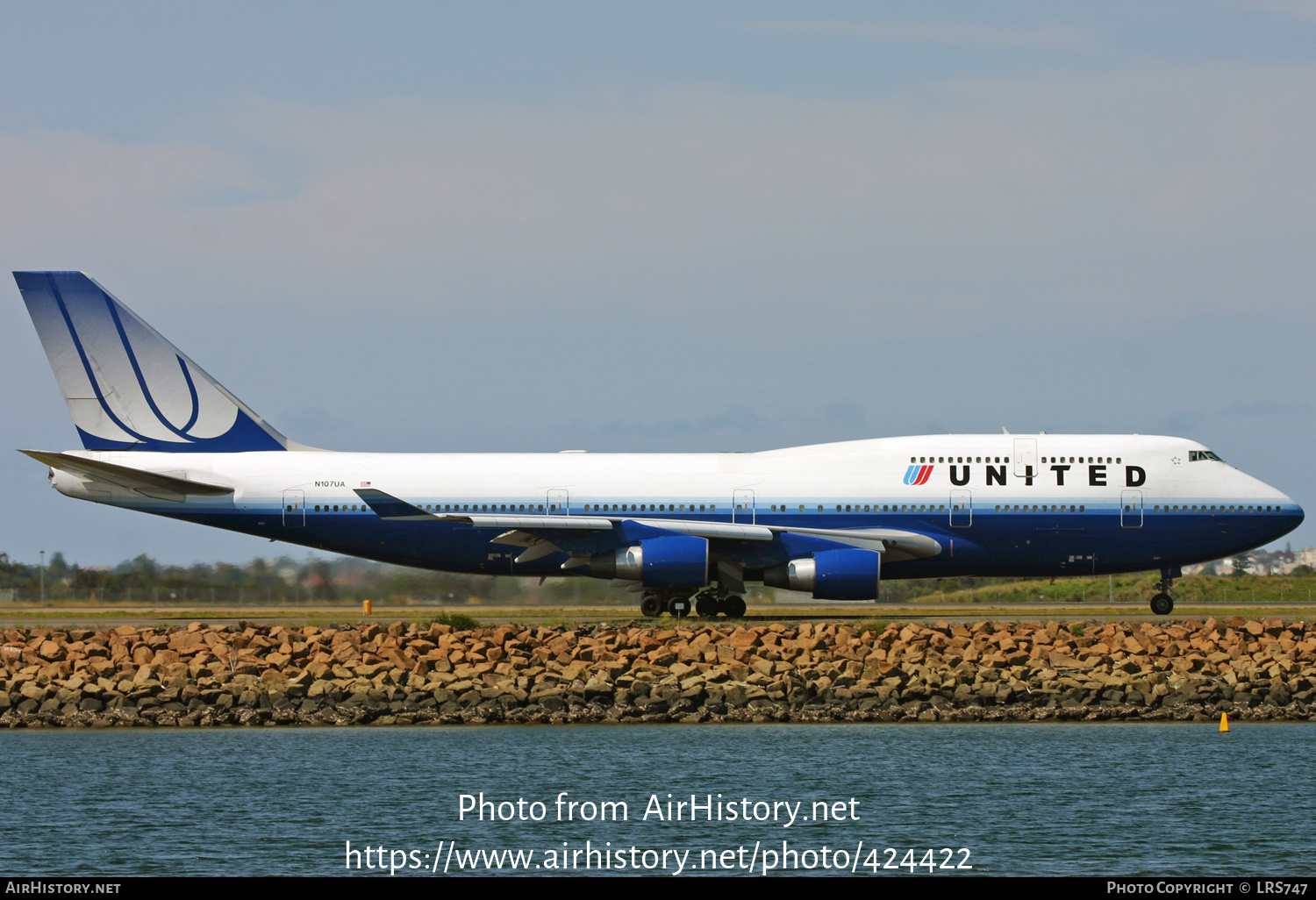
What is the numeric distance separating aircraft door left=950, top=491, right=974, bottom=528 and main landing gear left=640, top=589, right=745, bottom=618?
5.51 metres

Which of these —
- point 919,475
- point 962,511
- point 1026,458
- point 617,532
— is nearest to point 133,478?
point 617,532

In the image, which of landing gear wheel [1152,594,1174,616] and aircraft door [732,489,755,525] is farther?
landing gear wheel [1152,594,1174,616]

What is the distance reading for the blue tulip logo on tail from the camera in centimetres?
3753

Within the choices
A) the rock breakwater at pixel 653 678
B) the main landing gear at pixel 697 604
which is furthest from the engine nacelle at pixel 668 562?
the rock breakwater at pixel 653 678

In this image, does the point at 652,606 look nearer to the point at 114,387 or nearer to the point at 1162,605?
the point at 1162,605

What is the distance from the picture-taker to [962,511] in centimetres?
3725

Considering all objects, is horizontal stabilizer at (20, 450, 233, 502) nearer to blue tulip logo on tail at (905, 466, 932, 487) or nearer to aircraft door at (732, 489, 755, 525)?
aircraft door at (732, 489, 755, 525)

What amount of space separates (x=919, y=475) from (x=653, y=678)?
11.6 m

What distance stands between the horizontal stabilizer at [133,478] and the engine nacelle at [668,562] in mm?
10167

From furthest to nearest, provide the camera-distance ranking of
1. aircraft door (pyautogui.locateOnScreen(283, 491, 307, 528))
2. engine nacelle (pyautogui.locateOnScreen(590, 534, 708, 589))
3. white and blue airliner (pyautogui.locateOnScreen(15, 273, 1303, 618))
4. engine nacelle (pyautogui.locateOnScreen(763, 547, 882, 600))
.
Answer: aircraft door (pyautogui.locateOnScreen(283, 491, 307, 528)) → white and blue airliner (pyautogui.locateOnScreen(15, 273, 1303, 618)) → engine nacelle (pyautogui.locateOnScreen(763, 547, 882, 600)) → engine nacelle (pyautogui.locateOnScreen(590, 534, 708, 589))

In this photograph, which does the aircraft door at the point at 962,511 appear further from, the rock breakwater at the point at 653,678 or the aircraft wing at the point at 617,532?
the rock breakwater at the point at 653,678

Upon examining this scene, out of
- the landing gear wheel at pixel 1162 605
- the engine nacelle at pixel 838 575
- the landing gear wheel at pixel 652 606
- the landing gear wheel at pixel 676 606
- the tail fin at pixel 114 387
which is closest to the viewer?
the engine nacelle at pixel 838 575

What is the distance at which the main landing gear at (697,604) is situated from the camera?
123 feet

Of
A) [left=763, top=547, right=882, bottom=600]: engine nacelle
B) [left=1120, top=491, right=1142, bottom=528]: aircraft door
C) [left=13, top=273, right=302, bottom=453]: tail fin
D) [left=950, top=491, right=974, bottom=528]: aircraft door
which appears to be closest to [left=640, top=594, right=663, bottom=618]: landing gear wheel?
[left=763, top=547, right=882, bottom=600]: engine nacelle
